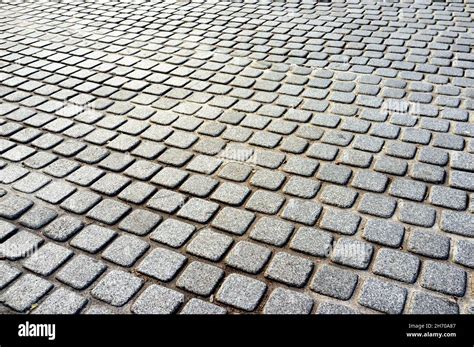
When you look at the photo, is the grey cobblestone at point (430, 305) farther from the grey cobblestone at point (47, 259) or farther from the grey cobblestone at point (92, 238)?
the grey cobblestone at point (47, 259)

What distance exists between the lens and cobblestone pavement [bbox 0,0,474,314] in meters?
2.72

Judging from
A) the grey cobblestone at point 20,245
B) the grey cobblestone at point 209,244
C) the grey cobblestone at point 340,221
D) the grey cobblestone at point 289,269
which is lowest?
the grey cobblestone at point 289,269

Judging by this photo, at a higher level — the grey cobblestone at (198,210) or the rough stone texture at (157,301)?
the grey cobblestone at (198,210)

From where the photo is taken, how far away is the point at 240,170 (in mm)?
3713

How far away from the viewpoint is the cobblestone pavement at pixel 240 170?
2.72 metres

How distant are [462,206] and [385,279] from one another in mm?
1023

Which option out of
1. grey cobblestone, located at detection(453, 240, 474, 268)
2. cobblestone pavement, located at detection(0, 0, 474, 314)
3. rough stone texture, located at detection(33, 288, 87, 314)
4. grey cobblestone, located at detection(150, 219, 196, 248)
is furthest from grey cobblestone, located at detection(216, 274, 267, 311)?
grey cobblestone, located at detection(453, 240, 474, 268)

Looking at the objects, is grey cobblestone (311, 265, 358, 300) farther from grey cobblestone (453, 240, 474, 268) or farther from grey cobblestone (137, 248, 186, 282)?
grey cobblestone (137, 248, 186, 282)

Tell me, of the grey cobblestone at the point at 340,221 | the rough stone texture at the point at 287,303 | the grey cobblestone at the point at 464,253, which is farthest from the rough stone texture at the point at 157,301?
the grey cobblestone at the point at 464,253

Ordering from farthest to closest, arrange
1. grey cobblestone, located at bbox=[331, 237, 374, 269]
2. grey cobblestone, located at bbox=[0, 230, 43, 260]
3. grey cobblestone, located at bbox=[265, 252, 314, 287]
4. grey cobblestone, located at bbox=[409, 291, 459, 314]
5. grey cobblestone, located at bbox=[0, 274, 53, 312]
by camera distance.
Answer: grey cobblestone, located at bbox=[0, 230, 43, 260] → grey cobblestone, located at bbox=[331, 237, 374, 269] → grey cobblestone, located at bbox=[265, 252, 314, 287] → grey cobblestone, located at bbox=[0, 274, 53, 312] → grey cobblestone, located at bbox=[409, 291, 459, 314]

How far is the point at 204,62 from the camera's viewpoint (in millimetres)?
5602

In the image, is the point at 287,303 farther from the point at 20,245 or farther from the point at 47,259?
the point at 20,245

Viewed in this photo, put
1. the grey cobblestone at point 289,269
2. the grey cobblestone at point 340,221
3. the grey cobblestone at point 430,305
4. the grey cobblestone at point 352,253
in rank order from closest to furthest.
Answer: the grey cobblestone at point 430,305, the grey cobblestone at point 289,269, the grey cobblestone at point 352,253, the grey cobblestone at point 340,221

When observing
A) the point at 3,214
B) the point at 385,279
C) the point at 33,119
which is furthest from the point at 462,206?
the point at 33,119
